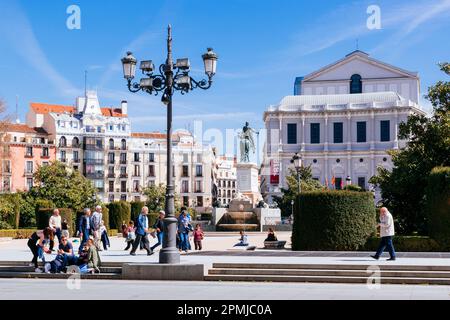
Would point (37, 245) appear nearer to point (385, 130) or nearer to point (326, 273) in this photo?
point (326, 273)

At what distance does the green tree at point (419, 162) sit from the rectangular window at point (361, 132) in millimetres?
69873

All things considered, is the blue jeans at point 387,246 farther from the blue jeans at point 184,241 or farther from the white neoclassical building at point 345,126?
the white neoclassical building at point 345,126

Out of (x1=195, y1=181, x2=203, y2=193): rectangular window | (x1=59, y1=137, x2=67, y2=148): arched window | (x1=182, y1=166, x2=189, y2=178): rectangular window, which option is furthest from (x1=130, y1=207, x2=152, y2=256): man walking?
(x1=195, y1=181, x2=203, y2=193): rectangular window

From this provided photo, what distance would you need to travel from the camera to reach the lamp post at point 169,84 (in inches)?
705

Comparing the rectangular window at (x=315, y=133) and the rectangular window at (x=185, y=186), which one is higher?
the rectangular window at (x=315, y=133)

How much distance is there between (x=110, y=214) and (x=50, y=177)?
10.9 metres

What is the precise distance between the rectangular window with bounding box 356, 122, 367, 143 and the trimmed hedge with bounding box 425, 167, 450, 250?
79851 mm

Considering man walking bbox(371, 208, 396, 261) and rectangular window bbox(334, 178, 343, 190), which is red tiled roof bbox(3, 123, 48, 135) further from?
man walking bbox(371, 208, 396, 261)

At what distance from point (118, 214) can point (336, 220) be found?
106ft

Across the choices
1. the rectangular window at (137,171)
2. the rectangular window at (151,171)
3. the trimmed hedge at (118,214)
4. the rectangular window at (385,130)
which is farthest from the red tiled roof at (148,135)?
the trimmed hedge at (118,214)

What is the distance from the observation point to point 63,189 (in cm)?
6106

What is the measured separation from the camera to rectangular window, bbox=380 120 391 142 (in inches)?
3991
